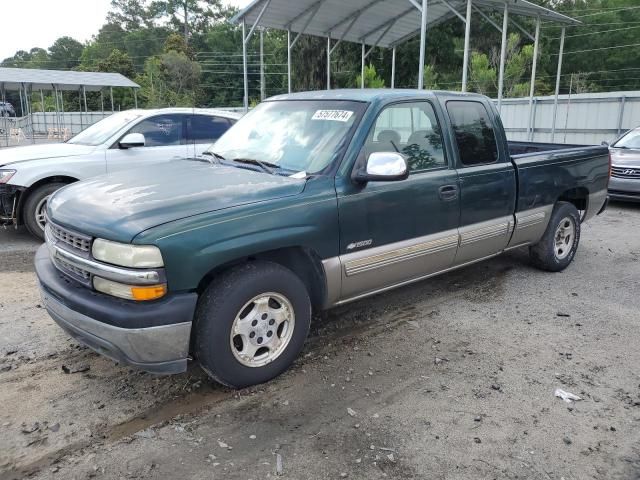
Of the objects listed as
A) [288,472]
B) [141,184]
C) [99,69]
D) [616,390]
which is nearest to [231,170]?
[141,184]

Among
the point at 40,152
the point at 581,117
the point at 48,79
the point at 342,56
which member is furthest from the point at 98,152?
the point at 342,56

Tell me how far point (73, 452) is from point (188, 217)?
1.38 meters

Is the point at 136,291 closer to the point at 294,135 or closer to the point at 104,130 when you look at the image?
the point at 294,135

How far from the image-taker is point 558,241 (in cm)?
611

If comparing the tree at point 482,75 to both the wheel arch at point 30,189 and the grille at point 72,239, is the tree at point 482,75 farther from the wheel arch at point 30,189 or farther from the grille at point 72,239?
the grille at point 72,239

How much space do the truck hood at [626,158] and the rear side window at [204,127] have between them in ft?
24.3

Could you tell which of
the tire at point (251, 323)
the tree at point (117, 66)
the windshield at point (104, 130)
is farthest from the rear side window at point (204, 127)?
the tree at point (117, 66)

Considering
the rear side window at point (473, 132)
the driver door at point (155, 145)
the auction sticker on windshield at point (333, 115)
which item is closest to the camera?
the auction sticker on windshield at point (333, 115)

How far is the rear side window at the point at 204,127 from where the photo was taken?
804cm

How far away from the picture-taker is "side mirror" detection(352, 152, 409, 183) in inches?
143

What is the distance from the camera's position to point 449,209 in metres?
4.46

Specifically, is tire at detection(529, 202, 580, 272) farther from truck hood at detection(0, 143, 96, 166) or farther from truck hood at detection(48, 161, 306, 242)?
truck hood at detection(0, 143, 96, 166)

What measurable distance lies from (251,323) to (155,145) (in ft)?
16.9

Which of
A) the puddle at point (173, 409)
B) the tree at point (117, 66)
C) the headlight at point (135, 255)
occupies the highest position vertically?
the tree at point (117, 66)
